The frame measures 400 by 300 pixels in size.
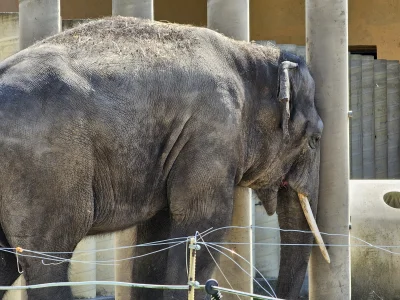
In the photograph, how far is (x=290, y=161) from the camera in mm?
9703

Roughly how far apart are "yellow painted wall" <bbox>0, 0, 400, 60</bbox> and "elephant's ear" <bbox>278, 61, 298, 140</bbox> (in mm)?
6809

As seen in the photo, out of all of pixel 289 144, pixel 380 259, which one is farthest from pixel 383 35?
pixel 289 144

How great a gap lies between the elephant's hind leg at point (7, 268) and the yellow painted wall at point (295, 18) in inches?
308

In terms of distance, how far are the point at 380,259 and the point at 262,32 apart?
6.02 metres

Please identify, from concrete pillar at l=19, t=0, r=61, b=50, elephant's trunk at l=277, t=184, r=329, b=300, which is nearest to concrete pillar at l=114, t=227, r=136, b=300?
elephant's trunk at l=277, t=184, r=329, b=300

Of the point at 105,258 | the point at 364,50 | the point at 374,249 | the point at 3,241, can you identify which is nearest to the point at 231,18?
the point at 374,249

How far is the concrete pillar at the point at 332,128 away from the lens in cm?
993

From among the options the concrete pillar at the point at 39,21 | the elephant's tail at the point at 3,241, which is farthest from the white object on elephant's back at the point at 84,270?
the elephant's tail at the point at 3,241

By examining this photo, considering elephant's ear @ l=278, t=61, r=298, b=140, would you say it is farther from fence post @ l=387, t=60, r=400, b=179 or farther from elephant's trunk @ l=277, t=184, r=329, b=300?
fence post @ l=387, t=60, r=400, b=179

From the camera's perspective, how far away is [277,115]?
9.49m

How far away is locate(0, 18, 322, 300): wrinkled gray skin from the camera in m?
8.16

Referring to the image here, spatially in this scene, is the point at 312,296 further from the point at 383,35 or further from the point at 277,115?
the point at 383,35

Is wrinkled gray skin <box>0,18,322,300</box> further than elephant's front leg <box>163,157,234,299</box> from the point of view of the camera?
No

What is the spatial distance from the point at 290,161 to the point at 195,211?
1071 millimetres
